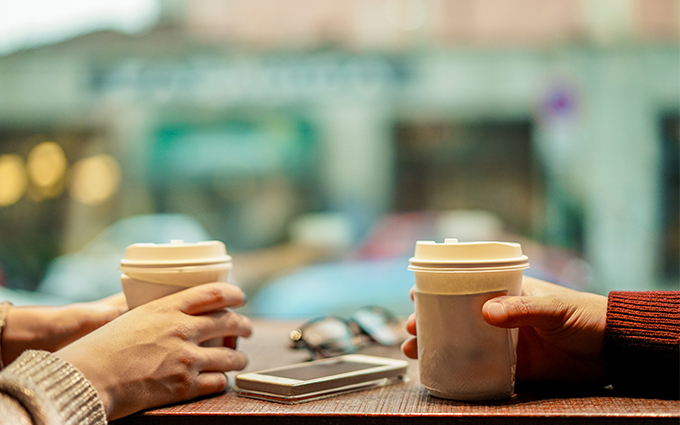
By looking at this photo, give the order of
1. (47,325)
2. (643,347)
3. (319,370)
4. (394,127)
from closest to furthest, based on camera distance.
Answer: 1. (643,347)
2. (319,370)
3. (47,325)
4. (394,127)

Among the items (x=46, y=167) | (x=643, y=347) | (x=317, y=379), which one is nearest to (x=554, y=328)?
(x=643, y=347)

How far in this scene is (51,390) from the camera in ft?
2.51

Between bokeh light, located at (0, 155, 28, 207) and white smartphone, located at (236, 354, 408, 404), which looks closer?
white smartphone, located at (236, 354, 408, 404)

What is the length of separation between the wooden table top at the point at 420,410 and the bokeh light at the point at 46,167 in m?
6.75

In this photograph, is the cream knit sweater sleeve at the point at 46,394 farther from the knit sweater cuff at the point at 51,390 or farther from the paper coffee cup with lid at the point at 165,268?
the paper coffee cup with lid at the point at 165,268

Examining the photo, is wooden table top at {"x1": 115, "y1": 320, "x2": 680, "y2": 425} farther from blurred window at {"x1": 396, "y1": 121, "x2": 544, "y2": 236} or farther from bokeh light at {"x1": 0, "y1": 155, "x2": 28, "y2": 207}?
bokeh light at {"x1": 0, "y1": 155, "x2": 28, "y2": 207}

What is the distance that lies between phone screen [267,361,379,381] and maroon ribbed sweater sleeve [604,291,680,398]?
0.37m

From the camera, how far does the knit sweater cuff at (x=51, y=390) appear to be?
0.74m

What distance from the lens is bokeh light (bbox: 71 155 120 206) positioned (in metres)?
6.93

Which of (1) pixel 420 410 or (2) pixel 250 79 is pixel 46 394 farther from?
(2) pixel 250 79

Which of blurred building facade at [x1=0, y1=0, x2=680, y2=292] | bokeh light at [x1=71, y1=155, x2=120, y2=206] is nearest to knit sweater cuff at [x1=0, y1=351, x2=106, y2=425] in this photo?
blurred building facade at [x1=0, y1=0, x2=680, y2=292]

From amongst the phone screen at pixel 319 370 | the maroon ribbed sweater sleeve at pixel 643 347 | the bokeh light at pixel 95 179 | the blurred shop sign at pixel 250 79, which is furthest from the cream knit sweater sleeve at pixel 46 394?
the bokeh light at pixel 95 179

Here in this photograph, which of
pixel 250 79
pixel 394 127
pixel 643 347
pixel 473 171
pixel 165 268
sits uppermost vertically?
pixel 250 79

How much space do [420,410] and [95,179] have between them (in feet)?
22.4
